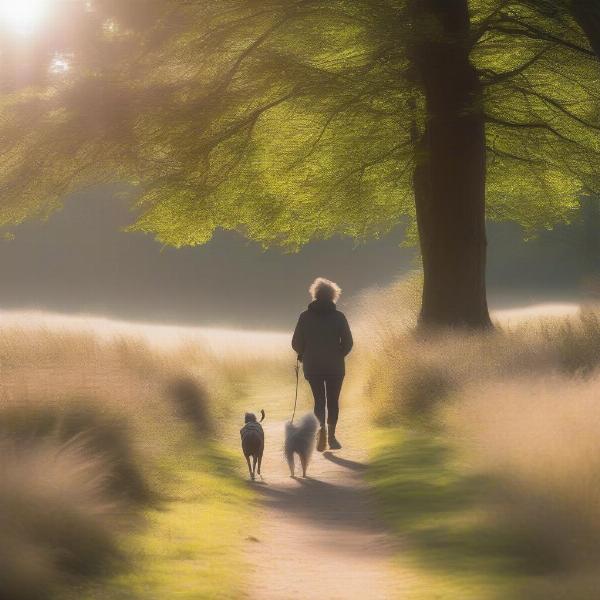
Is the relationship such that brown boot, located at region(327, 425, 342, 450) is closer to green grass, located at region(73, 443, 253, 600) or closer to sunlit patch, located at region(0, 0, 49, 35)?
green grass, located at region(73, 443, 253, 600)

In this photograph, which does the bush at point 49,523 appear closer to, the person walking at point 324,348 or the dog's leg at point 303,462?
the dog's leg at point 303,462

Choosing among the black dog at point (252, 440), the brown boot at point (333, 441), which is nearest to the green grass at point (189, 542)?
the black dog at point (252, 440)

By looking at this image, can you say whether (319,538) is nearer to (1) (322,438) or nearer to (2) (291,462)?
(2) (291,462)

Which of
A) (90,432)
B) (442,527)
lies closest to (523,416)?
(442,527)

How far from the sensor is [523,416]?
9586 mm

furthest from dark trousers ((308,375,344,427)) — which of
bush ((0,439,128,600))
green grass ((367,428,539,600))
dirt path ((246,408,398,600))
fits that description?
bush ((0,439,128,600))

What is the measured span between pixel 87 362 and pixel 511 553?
5.95 meters

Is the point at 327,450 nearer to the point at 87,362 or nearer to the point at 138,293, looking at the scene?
the point at 87,362

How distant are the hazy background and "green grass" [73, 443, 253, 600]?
44.2 m

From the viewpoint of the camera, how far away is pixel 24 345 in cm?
1280

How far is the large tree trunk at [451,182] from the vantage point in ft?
53.3

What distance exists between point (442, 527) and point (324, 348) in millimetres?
4512

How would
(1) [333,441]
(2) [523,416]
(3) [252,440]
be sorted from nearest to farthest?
1. (2) [523,416]
2. (3) [252,440]
3. (1) [333,441]

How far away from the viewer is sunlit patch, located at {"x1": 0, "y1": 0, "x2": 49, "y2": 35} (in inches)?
579
